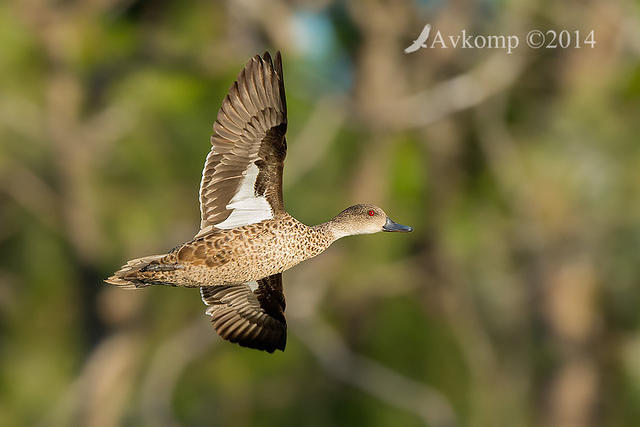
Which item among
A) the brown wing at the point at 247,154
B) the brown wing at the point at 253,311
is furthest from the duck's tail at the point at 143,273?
the brown wing at the point at 253,311

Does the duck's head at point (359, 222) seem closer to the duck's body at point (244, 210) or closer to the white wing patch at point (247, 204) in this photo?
the duck's body at point (244, 210)

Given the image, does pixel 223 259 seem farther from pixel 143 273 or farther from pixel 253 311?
pixel 253 311

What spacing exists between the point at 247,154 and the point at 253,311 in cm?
71

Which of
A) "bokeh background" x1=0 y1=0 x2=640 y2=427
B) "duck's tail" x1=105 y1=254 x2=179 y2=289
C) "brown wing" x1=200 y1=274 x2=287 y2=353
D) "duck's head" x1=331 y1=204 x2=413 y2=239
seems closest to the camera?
"duck's tail" x1=105 y1=254 x2=179 y2=289

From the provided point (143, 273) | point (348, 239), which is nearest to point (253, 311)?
point (143, 273)

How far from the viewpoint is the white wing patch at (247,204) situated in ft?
9.70

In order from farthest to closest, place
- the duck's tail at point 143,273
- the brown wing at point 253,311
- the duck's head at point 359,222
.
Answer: the brown wing at point 253,311
the duck's head at point 359,222
the duck's tail at point 143,273

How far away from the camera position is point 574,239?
941 cm

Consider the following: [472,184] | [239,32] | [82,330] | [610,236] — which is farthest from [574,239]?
[82,330]

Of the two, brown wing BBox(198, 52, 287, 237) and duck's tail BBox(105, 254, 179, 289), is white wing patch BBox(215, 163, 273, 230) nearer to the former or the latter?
brown wing BBox(198, 52, 287, 237)

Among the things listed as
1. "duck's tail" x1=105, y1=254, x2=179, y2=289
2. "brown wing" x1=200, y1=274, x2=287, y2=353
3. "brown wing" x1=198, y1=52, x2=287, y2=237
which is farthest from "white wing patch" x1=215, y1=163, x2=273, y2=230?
"brown wing" x1=200, y1=274, x2=287, y2=353

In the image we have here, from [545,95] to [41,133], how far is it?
4938mm

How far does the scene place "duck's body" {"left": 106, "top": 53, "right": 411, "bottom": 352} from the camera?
286 cm

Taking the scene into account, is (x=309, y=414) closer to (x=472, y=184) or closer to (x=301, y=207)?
(x=301, y=207)
